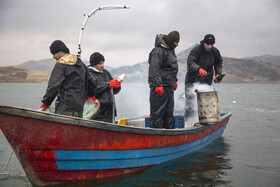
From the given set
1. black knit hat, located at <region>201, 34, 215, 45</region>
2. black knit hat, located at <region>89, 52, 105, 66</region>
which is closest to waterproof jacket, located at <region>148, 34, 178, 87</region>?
black knit hat, located at <region>89, 52, 105, 66</region>

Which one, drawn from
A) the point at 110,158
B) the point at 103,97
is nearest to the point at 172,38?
the point at 103,97

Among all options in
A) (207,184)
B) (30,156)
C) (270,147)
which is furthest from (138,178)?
(270,147)

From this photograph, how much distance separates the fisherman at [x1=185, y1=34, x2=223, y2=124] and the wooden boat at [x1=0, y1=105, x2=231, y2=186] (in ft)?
8.31

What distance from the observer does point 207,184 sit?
16.9 feet

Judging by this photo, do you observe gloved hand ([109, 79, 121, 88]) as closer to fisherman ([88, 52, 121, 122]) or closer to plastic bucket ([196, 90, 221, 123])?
fisherman ([88, 52, 121, 122])

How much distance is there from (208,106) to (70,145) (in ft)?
12.1

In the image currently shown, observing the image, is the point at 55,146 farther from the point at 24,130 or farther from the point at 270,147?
the point at 270,147

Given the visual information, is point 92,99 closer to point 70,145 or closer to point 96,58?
point 96,58

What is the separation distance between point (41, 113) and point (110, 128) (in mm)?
1111

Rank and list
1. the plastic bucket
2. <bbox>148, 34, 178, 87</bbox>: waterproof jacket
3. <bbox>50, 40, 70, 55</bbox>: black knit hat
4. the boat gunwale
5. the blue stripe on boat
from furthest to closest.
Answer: the plastic bucket < <bbox>148, 34, 178, 87</bbox>: waterproof jacket < <bbox>50, 40, 70, 55</bbox>: black knit hat < the blue stripe on boat < the boat gunwale

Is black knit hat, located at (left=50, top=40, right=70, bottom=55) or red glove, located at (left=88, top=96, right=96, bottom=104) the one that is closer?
black knit hat, located at (left=50, top=40, right=70, bottom=55)

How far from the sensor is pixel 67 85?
4508mm

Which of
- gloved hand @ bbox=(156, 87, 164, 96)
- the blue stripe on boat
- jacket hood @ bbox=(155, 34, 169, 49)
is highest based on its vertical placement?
jacket hood @ bbox=(155, 34, 169, 49)

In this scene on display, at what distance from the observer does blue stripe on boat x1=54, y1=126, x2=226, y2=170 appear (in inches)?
165
